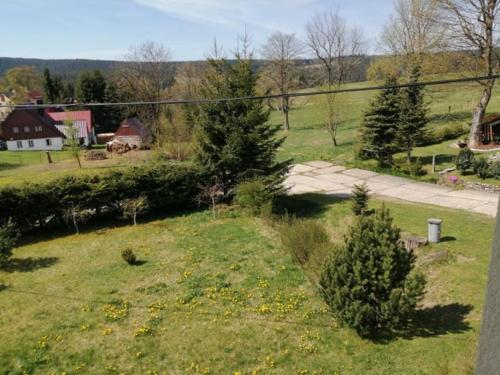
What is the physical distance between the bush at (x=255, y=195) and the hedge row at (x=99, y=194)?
2629 millimetres

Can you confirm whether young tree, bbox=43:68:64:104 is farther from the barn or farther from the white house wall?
the barn

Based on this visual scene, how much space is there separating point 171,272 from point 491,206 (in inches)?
549

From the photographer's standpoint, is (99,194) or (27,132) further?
(27,132)

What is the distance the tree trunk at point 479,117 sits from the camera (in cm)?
2484

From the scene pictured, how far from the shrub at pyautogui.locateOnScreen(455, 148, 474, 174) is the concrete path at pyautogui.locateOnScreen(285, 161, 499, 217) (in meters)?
2.19

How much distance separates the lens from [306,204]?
19.0 metres

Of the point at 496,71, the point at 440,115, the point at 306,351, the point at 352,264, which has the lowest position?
the point at 306,351

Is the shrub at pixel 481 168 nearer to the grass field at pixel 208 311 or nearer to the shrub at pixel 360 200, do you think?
the grass field at pixel 208 311

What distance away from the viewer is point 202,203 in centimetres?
1989

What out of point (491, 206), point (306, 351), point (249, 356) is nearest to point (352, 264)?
point (306, 351)

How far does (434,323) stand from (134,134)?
4389cm

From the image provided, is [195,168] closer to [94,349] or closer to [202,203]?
[202,203]

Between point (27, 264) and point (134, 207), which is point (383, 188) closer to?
point (134, 207)

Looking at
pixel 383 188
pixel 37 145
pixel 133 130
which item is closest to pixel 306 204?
pixel 383 188
